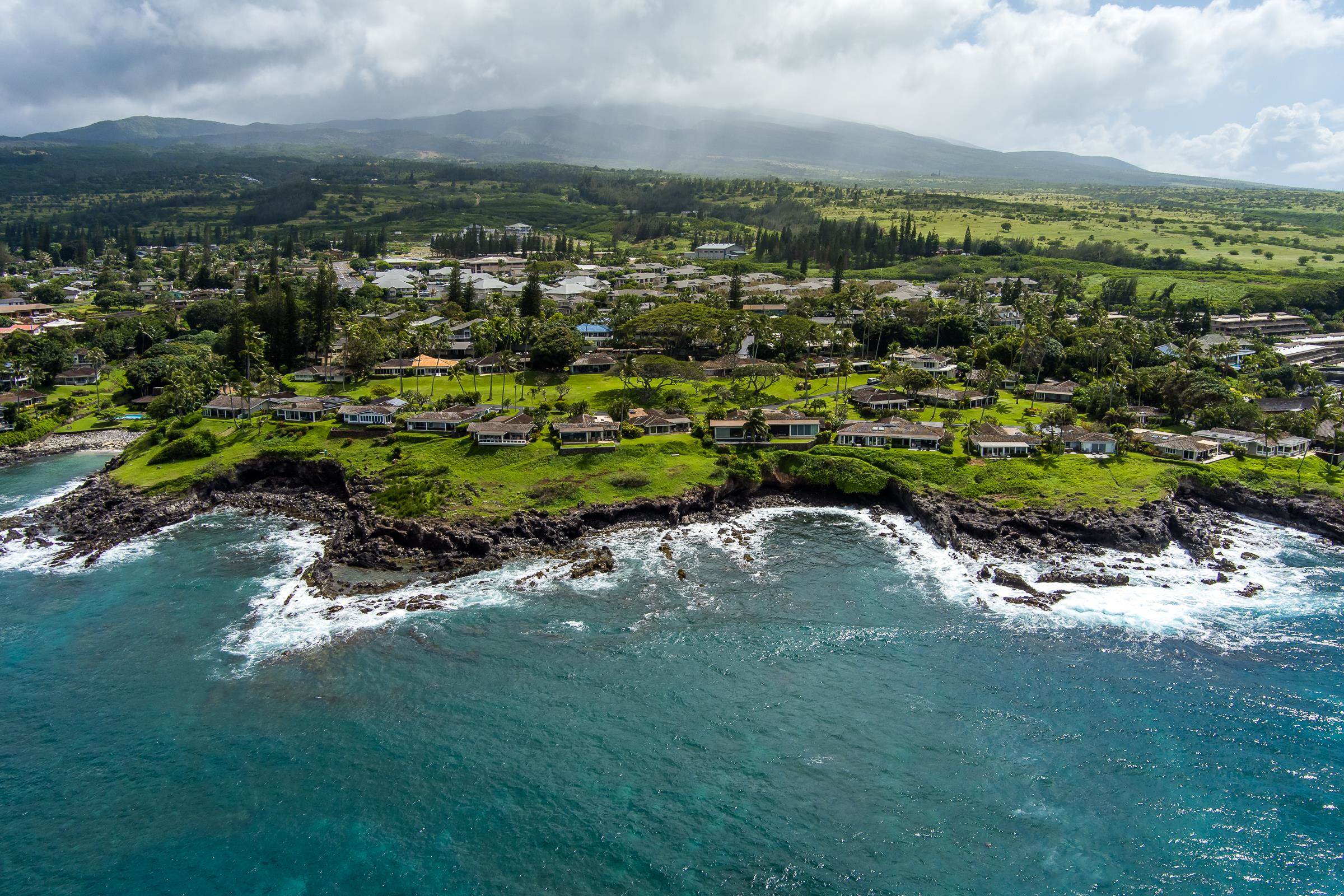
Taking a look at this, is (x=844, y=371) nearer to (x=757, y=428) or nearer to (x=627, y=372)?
(x=627, y=372)

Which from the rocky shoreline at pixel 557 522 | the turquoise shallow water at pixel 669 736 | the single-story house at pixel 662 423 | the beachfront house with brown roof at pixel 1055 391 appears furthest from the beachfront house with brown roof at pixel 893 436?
the beachfront house with brown roof at pixel 1055 391

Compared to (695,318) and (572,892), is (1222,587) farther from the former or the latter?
(695,318)

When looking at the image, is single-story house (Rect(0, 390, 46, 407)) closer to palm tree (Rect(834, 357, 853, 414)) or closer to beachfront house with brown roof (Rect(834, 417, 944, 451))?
beachfront house with brown roof (Rect(834, 417, 944, 451))

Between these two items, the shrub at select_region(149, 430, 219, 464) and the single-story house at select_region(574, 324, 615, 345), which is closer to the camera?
the shrub at select_region(149, 430, 219, 464)

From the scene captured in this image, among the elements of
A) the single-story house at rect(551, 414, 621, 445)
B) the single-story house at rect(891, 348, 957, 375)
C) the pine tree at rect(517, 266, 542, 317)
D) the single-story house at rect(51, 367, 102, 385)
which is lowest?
the single-story house at rect(51, 367, 102, 385)

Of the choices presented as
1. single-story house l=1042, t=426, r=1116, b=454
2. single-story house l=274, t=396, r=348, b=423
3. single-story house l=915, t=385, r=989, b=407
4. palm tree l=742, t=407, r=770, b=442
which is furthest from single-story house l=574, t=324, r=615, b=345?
single-story house l=1042, t=426, r=1116, b=454
